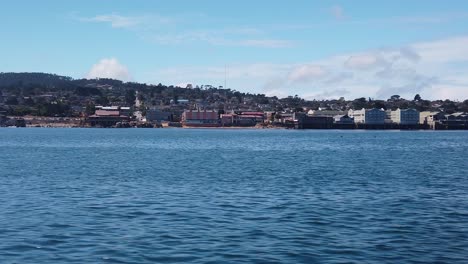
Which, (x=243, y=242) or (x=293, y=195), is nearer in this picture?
(x=243, y=242)

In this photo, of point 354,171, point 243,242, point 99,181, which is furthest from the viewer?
point 354,171

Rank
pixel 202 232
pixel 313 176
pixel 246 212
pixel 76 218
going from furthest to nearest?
1. pixel 313 176
2. pixel 246 212
3. pixel 76 218
4. pixel 202 232

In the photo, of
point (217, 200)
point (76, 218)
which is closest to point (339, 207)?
point (217, 200)

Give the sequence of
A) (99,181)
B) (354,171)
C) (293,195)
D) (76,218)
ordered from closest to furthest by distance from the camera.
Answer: (76,218)
(293,195)
(99,181)
(354,171)

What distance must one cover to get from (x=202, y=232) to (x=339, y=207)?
8.31m

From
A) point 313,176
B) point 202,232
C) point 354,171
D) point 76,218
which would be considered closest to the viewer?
point 202,232

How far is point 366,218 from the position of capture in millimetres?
26062

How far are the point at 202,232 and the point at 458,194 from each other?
17.1 meters

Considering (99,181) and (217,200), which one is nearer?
(217,200)

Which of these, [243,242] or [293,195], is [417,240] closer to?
[243,242]

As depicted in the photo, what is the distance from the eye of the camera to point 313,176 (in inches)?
1772

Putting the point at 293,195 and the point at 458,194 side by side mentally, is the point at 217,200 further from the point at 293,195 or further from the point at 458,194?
the point at 458,194

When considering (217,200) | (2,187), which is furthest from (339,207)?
(2,187)

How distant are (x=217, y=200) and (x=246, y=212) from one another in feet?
13.1
